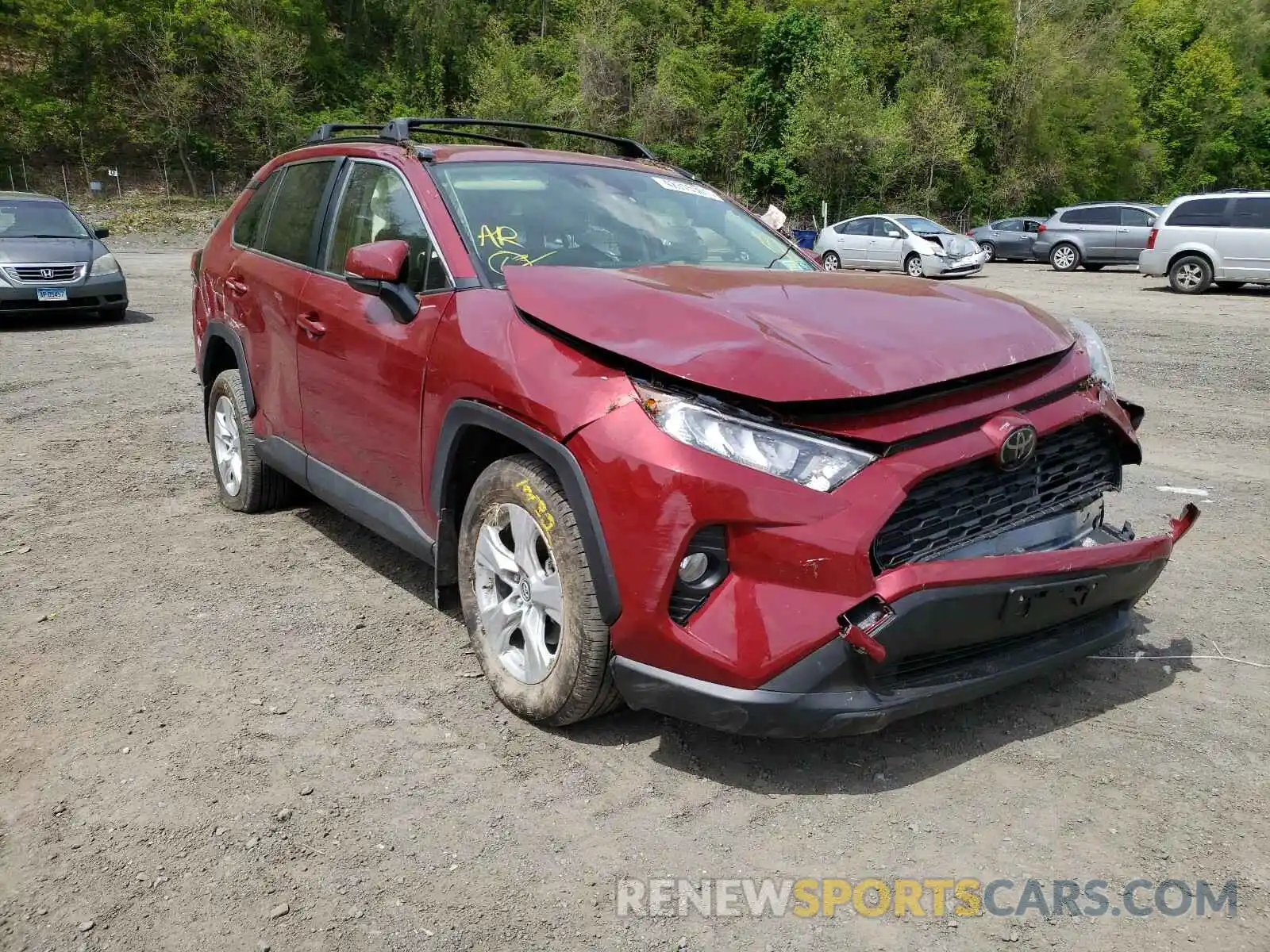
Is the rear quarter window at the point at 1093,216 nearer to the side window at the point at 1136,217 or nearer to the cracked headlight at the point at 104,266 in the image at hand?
the side window at the point at 1136,217

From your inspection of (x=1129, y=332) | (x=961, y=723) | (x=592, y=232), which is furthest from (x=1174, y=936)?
(x=1129, y=332)

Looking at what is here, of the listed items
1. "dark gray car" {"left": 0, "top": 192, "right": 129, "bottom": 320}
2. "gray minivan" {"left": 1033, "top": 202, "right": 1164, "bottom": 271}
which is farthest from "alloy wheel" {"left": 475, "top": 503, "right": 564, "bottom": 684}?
"gray minivan" {"left": 1033, "top": 202, "right": 1164, "bottom": 271}

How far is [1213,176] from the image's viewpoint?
6297 centimetres

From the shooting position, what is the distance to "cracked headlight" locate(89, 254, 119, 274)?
12.7 m

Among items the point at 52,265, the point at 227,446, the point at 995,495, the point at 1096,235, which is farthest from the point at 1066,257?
the point at 995,495

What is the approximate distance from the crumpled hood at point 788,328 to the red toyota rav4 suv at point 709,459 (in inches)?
0.4

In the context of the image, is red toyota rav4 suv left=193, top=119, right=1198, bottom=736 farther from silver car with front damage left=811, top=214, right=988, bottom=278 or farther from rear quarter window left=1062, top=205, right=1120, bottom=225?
rear quarter window left=1062, top=205, right=1120, bottom=225

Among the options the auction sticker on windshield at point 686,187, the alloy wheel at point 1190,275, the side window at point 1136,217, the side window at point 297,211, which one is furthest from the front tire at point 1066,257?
the side window at point 297,211

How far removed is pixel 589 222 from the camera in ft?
12.6

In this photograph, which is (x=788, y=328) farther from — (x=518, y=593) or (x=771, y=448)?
(x=518, y=593)

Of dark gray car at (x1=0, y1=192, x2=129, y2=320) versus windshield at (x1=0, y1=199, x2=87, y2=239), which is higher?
windshield at (x1=0, y1=199, x2=87, y2=239)

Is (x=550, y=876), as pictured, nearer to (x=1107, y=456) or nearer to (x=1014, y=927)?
(x=1014, y=927)

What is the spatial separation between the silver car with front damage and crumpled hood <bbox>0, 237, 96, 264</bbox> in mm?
15156

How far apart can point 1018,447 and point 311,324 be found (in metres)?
2.85
